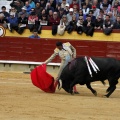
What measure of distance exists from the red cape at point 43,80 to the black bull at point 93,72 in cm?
41

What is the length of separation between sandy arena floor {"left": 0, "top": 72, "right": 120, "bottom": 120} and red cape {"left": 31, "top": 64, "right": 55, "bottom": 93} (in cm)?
14

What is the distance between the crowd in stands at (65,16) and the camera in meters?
16.8

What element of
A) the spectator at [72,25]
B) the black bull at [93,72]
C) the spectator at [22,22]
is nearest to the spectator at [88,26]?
the spectator at [72,25]

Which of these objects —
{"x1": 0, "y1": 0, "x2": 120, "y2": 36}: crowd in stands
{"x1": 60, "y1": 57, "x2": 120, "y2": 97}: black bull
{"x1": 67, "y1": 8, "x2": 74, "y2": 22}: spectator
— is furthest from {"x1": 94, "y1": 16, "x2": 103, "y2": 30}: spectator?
{"x1": 60, "y1": 57, "x2": 120, "y2": 97}: black bull

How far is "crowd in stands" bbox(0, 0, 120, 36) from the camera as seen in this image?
16.8 meters

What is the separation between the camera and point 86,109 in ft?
31.3

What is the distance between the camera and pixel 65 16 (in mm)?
16844

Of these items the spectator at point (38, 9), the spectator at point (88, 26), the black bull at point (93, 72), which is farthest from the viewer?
the spectator at point (38, 9)

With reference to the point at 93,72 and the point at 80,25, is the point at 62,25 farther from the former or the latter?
the point at 93,72

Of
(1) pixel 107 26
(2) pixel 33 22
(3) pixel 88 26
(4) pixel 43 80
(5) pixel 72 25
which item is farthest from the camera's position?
(2) pixel 33 22

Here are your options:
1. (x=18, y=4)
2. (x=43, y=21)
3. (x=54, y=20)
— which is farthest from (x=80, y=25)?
(x=18, y=4)

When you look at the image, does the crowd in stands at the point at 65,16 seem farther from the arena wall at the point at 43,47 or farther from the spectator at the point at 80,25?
the arena wall at the point at 43,47

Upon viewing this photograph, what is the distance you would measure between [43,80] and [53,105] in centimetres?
264

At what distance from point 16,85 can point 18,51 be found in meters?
4.70
